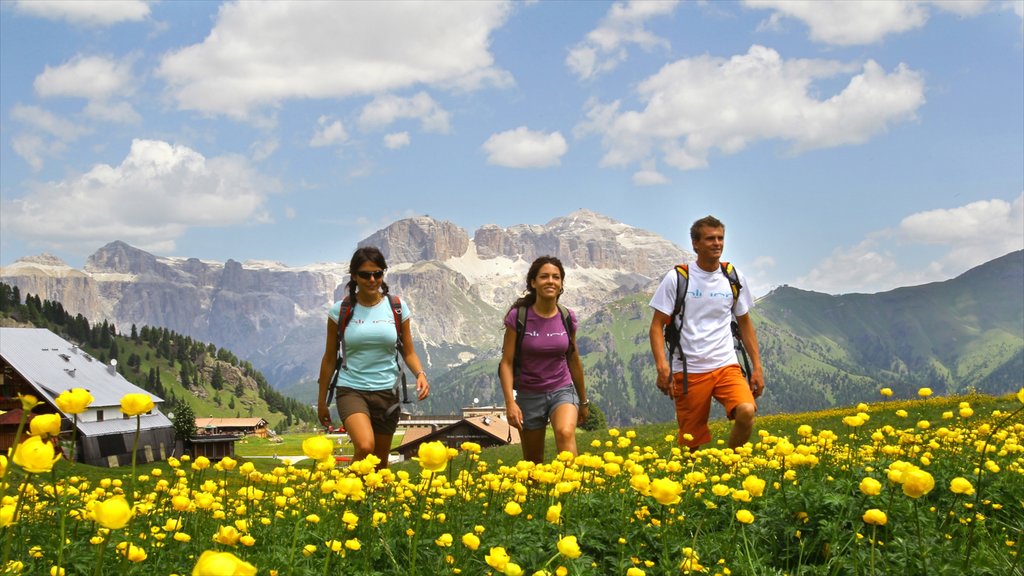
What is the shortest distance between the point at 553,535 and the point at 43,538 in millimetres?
3696

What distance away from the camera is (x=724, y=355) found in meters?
10.4

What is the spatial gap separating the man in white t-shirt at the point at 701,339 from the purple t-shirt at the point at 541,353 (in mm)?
1223

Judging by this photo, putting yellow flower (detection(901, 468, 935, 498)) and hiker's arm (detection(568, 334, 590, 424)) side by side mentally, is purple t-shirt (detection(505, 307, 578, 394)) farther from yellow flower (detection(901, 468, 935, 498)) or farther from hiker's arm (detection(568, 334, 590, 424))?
yellow flower (detection(901, 468, 935, 498))

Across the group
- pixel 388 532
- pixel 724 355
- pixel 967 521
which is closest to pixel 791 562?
pixel 967 521

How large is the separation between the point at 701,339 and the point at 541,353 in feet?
6.95

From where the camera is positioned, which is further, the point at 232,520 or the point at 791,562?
the point at 232,520

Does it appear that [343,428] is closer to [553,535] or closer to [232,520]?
[232,520]

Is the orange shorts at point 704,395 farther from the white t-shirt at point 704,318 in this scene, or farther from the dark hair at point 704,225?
the dark hair at point 704,225

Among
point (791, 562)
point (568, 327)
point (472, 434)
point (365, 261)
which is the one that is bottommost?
point (472, 434)

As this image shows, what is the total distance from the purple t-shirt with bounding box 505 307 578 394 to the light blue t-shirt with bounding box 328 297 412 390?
1.58m

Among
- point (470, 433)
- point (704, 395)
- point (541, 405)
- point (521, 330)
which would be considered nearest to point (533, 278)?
point (521, 330)

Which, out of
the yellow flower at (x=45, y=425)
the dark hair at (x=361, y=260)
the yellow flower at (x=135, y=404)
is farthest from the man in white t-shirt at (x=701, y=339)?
the yellow flower at (x=45, y=425)

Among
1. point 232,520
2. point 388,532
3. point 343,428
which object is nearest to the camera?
point 388,532

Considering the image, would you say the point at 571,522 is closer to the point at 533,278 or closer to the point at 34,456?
the point at 34,456
